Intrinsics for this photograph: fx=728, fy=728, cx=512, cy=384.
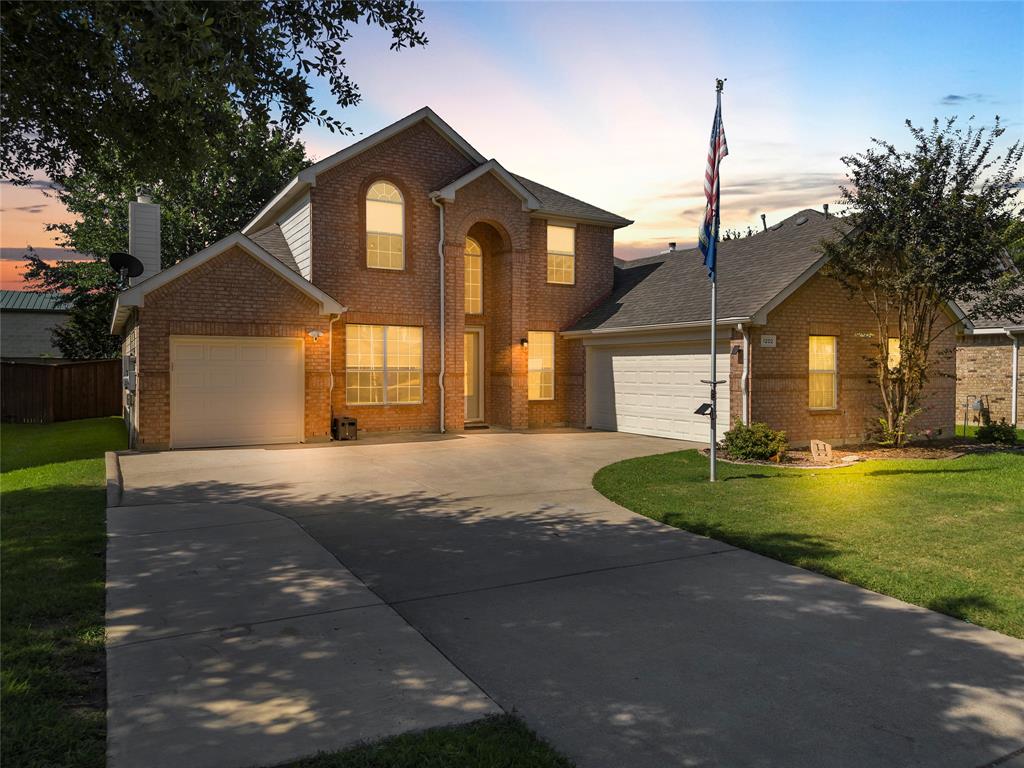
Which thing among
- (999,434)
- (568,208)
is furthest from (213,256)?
(999,434)

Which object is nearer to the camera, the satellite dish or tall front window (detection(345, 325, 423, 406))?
the satellite dish

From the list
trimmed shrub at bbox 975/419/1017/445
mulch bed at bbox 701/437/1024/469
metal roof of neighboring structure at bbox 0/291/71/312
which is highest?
metal roof of neighboring structure at bbox 0/291/71/312

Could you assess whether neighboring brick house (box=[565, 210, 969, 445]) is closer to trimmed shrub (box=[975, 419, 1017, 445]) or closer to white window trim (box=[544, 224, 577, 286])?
trimmed shrub (box=[975, 419, 1017, 445])

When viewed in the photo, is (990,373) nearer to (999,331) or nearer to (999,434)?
(999,331)

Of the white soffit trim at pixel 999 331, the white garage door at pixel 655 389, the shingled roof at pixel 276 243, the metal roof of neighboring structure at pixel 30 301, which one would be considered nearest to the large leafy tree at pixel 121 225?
the metal roof of neighboring structure at pixel 30 301

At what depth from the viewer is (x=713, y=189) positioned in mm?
11727

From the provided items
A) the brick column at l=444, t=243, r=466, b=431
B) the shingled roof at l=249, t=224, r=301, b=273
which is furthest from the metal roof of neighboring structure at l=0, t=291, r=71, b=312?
the brick column at l=444, t=243, r=466, b=431

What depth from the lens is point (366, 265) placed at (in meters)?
19.0

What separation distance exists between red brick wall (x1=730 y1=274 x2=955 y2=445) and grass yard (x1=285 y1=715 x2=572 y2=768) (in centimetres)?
1384

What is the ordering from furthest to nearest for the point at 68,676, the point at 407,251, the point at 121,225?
1. the point at 121,225
2. the point at 407,251
3. the point at 68,676

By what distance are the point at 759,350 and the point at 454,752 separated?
14.4 metres

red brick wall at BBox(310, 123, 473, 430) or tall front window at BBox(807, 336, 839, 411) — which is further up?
red brick wall at BBox(310, 123, 473, 430)

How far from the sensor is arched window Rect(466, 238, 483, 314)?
21734 millimetres

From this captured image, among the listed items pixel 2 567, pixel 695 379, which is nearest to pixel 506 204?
pixel 695 379
